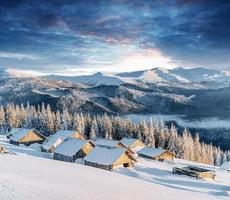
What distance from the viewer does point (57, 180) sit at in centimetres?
5050

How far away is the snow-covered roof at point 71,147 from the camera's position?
3393 inches

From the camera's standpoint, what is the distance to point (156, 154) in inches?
3939

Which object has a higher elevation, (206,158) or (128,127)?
(128,127)

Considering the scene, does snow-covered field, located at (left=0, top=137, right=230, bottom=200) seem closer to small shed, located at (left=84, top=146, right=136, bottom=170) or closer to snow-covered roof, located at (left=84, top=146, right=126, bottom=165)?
small shed, located at (left=84, top=146, right=136, bottom=170)

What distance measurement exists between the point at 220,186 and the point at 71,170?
91.2ft

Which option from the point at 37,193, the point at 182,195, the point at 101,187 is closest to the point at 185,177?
the point at 182,195

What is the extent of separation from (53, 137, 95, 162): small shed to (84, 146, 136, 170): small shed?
574 cm

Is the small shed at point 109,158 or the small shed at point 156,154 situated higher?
the small shed at point 109,158

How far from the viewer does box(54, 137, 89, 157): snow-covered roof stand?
86188 mm

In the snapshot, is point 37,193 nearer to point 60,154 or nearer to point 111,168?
point 111,168

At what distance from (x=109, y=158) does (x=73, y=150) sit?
489 inches

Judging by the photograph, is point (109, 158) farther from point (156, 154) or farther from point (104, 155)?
point (156, 154)

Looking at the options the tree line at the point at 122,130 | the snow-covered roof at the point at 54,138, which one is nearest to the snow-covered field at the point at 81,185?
the snow-covered roof at the point at 54,138

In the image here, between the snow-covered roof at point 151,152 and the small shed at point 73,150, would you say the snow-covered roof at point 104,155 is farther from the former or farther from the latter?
the snow-covered roof at point 151,152
